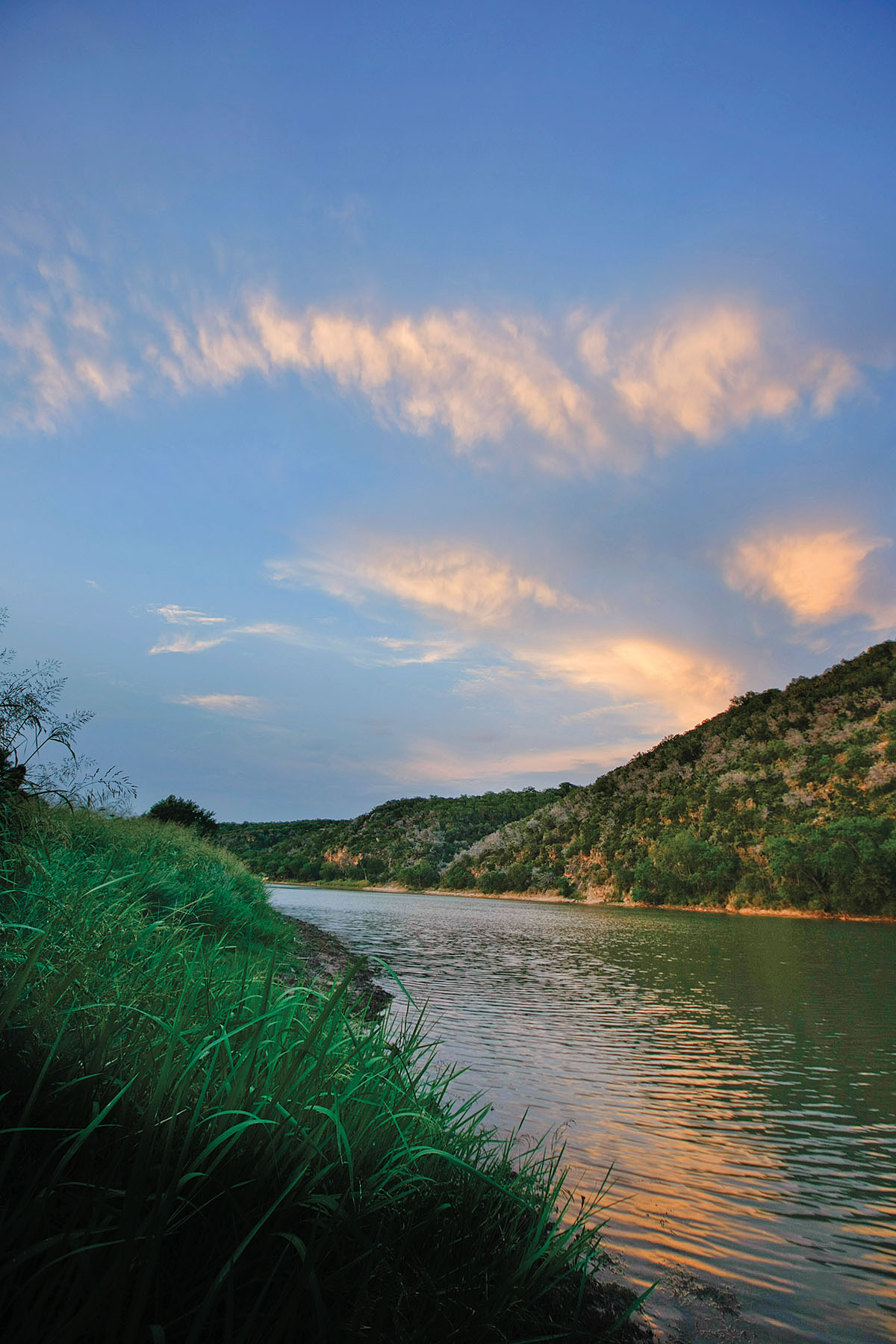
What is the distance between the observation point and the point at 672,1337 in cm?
401

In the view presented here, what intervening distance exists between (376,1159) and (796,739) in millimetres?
105314

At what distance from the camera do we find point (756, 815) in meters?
90.3

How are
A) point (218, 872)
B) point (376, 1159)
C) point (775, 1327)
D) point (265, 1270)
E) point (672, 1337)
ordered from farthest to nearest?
point (218, 872) → point (775, 1327) → point (672, 1337) → point (376, 1159) → point (265, 1270)

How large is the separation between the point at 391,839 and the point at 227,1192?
17566cm

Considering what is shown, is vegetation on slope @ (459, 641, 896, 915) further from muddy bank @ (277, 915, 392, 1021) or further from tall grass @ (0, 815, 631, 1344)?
tall grass @ (0, 815, 631, 1344)

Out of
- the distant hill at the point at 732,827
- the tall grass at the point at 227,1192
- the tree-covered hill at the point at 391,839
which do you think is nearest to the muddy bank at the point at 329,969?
the tall grass at the point at 227,1192

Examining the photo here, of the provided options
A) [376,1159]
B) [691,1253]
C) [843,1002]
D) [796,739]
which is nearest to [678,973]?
[843,1002]

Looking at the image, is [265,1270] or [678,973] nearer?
[265,1270]

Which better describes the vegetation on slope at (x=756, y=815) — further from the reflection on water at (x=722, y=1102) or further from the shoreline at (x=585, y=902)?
the reflection on water at (x=722, y=1102)

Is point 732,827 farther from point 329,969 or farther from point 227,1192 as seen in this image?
point 227,1192

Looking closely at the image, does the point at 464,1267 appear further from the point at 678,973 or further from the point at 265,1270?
the point at 678,973

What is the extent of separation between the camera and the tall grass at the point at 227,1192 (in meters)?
2.03

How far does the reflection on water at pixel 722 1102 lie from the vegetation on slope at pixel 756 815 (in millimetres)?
45000

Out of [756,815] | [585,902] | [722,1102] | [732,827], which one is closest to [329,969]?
[722,1102]
